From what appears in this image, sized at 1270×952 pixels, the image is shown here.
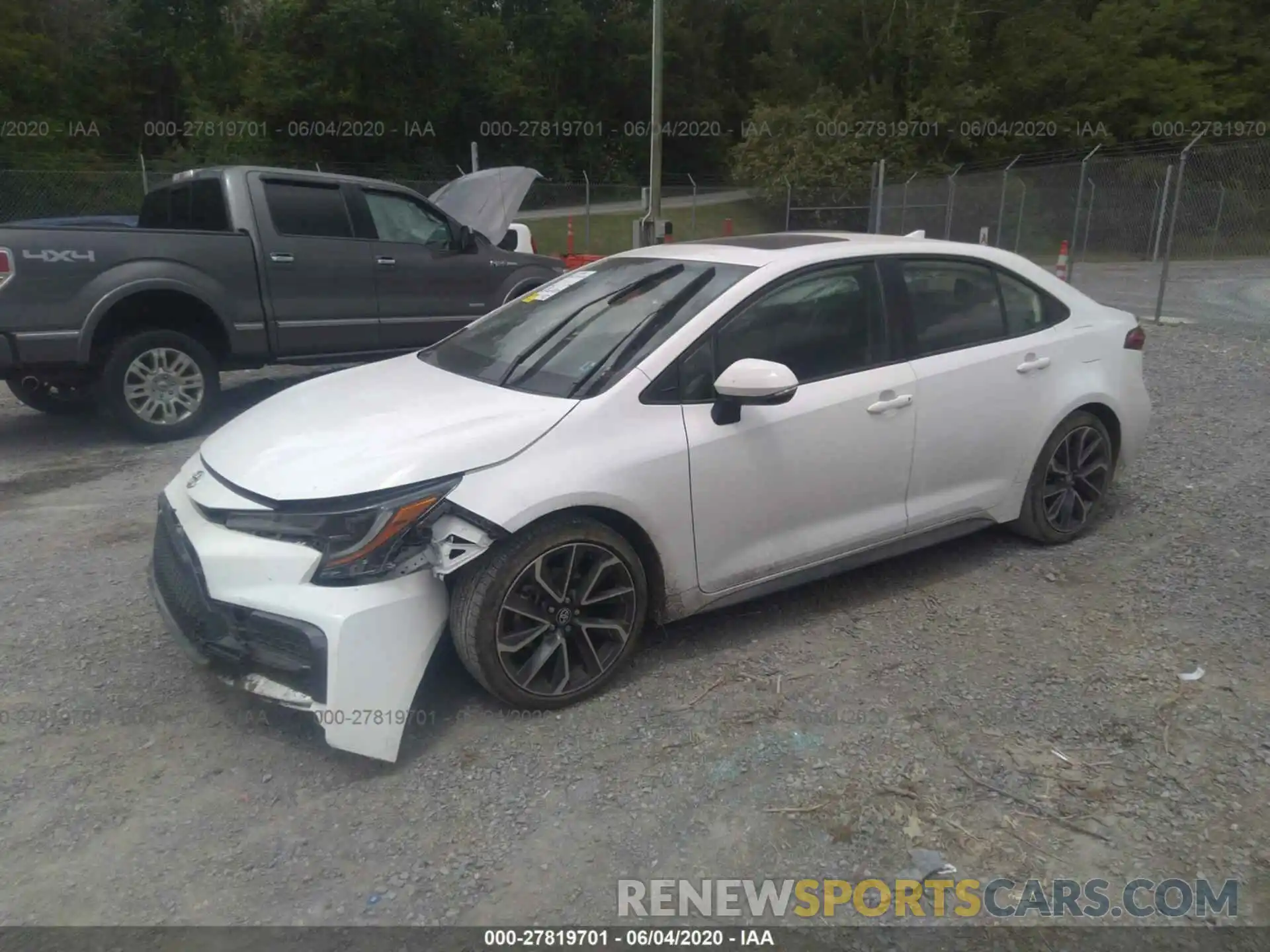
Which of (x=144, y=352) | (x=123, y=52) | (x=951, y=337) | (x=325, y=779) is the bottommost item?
(x=325, y=779)

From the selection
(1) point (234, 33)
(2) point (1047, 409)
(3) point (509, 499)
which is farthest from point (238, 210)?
(1) point (234, 33)

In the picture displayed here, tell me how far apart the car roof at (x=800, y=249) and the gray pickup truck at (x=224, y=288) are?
3.79 m

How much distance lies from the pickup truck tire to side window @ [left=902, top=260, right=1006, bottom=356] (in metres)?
5.21

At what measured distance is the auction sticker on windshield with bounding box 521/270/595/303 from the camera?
4.61m

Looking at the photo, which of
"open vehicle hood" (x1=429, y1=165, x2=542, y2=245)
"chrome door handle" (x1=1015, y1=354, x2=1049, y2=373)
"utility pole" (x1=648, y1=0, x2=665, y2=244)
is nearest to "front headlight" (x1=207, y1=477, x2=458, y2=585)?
"chrome door handle" (x1=1015, y1=354, x2=1049, y2=373)

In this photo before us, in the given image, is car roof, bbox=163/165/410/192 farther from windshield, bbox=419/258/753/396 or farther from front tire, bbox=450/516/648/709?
front tire, bbox=450/516/648/709

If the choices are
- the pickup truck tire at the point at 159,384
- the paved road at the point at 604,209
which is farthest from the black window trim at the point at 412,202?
the paved road at the point at 604,209

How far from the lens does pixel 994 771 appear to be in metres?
3.18

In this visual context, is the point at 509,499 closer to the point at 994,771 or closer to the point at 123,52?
the point at 994,771

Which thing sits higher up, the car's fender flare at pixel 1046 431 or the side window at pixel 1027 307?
the side window at pixel 1027 307

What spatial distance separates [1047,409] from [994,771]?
2126 mm

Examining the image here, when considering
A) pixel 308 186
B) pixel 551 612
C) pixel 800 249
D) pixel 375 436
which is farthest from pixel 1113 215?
pixel 375 436

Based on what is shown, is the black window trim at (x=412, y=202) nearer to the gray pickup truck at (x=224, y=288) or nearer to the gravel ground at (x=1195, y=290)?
the gray pickup truck at (x=224, y=288)

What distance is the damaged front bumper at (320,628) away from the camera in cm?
309
